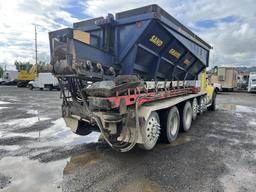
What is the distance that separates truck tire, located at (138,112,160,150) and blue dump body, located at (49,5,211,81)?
1.18 metres

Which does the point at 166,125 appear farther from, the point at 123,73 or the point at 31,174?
the point at 31,174

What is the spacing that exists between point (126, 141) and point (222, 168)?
6.17 feet

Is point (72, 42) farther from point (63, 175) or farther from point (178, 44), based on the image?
point (178, 44)

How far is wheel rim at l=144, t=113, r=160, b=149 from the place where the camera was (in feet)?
15.1

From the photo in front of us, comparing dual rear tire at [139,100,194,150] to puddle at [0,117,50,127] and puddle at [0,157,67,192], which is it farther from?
puddle at [0,117,50,127]

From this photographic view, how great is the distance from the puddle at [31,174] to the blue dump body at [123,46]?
1802 millimetres

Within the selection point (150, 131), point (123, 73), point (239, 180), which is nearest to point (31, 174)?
point (150, 131)

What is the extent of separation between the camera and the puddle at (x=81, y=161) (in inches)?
162

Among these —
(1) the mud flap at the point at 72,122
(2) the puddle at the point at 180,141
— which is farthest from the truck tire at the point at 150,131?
(1) the mud flap at the point at 72,122

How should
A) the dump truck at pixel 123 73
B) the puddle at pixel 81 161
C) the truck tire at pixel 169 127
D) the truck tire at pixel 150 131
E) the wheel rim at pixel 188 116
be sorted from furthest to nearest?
1. the wheel rim at pixel 188 116
2. the truck tire at pixel 169 127
3. the truck tire at pixel 150 131
4. the dump truck at pixel 123 73
5. the puddle at pixel 81 161

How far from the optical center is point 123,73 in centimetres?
518

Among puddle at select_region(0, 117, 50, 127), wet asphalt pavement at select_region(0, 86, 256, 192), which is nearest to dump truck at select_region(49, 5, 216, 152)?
wet asphalt pavement at select_region(0, 86, 256, 192)

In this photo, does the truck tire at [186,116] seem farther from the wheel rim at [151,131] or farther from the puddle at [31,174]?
the puddle at [31,174]

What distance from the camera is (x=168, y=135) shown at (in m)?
5.62
